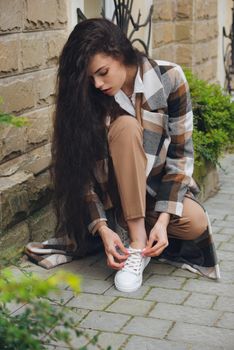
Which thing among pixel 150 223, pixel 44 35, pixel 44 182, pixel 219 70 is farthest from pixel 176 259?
pixel 219 70

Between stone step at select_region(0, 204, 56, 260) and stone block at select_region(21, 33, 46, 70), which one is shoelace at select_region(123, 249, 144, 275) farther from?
stone block at select_region(21, 33, 46, 70)

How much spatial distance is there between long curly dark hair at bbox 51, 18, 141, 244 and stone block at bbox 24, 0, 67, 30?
0.65 meters

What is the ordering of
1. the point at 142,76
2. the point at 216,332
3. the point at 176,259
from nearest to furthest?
the point at 216,332 → the point at 142,76 → the point at 176,259

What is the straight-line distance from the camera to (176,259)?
3.98 meters

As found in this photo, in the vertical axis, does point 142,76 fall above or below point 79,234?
above

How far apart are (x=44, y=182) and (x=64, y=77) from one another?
2.85 ft

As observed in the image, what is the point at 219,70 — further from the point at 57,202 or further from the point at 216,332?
the point at 216,332

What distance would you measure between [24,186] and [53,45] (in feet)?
2.78

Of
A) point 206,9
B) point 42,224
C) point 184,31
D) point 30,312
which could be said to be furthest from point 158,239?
point 206,9

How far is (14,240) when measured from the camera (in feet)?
13.0

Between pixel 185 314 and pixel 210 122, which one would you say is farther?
pixel 210 122

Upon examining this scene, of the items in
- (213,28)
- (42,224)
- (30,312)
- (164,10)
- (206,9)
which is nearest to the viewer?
(30,312)

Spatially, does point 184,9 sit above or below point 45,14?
below

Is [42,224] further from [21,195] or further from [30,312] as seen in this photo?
[30,312]
